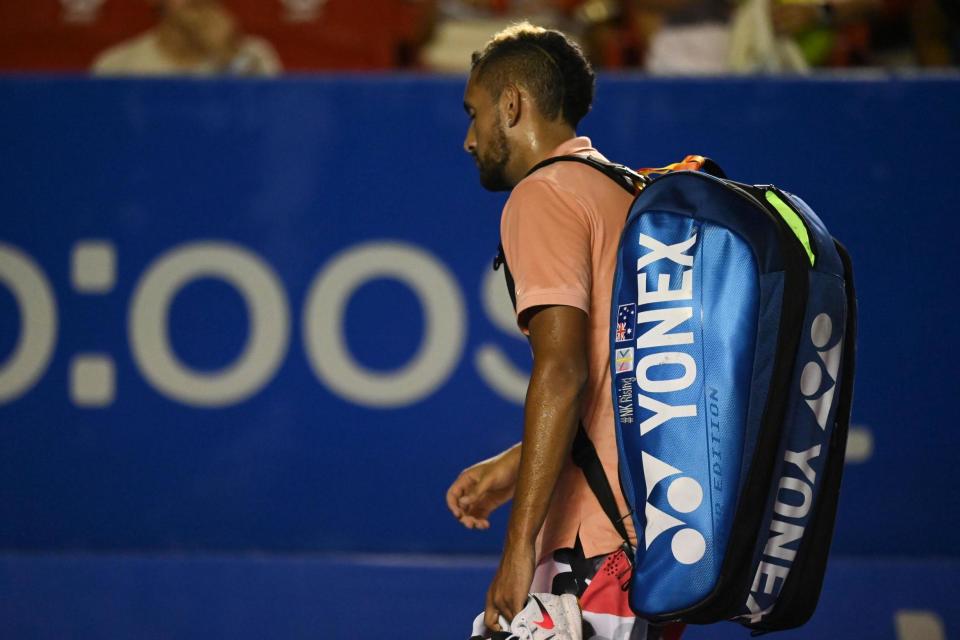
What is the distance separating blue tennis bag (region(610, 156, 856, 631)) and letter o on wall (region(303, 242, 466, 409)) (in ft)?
7.39

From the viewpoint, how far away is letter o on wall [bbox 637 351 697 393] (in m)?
1.96

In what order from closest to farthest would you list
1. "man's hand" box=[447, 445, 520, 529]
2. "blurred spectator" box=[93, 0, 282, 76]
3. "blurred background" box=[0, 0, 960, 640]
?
"man's hand" box=[447, 445, 520, 529]
"blurred background" box=[0, 0, 960, 640]
"blurred spectator" box=[93, 0, 282, 76]

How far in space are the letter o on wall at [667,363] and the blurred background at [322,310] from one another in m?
2.25

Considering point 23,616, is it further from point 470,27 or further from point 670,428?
point 470,27

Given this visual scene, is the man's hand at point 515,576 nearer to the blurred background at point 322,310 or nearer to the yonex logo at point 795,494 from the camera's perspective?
the yonex logo at point 795,494

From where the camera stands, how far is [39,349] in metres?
4.29

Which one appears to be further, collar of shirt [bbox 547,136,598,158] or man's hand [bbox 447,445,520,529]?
man's hand [bbox 447,445,520,529]

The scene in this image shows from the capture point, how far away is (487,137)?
2.30m

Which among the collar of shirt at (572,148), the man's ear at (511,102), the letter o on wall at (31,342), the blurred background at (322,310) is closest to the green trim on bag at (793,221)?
the collar of shirt at (572,148)

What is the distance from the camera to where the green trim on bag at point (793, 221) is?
1979 millimetres

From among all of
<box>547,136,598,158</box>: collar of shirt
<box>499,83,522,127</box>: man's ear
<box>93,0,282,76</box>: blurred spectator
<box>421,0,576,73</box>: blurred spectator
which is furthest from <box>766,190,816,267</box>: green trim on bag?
<box>421,0,576,73</box>: blurred spectator

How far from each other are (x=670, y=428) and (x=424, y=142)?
8.31 ft

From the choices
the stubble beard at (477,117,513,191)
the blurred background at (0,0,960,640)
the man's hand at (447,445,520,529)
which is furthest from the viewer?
the blurred background at (0,0,960,640)

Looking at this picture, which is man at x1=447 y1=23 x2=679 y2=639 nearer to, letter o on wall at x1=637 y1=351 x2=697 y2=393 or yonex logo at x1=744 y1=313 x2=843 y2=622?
letter o on wall at x1=637 y1=351 x2=697 y2=393
